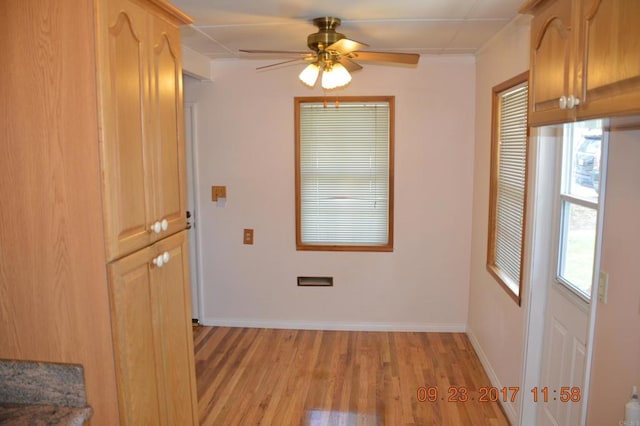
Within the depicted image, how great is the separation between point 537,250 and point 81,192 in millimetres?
2244

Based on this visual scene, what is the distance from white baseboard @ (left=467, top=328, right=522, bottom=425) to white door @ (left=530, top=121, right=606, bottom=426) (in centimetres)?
22

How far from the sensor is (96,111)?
55.4 inches

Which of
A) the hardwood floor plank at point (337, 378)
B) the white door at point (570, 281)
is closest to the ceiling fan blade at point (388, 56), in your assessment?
the white door at point (570, 281)

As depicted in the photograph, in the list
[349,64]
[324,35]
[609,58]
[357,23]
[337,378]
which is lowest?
[337,378]

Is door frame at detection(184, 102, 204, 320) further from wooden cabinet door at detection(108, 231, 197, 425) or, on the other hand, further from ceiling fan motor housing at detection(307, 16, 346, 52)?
wooden cabinet door at detection(108, 231, 197, 425)

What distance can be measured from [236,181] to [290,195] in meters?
0.53

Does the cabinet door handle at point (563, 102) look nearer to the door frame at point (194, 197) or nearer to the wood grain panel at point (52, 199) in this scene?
the wood grain panel at point (52, 199)

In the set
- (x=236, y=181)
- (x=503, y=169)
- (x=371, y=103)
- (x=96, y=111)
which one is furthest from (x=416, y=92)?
(x=96, y=111)

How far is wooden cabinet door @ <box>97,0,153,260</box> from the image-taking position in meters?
1.42

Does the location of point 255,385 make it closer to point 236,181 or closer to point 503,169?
point 236,181

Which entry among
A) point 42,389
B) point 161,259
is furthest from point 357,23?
point 42,389

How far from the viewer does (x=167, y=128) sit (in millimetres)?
1885

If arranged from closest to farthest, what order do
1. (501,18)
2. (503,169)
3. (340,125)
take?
(501,18), (503,169), (340,125)

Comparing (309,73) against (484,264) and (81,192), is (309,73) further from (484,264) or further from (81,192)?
(484,264)
